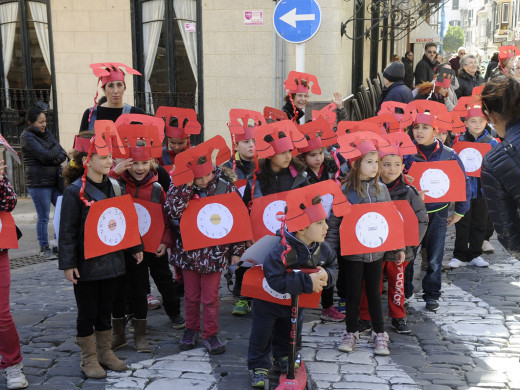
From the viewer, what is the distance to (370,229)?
4625 millimetres

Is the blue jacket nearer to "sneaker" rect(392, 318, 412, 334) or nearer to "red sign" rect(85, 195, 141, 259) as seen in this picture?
"sneaker" rect(392, 318, 412, 334)

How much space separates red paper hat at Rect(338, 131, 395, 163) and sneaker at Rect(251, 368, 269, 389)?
1.63 meters

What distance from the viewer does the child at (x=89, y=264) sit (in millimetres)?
4191

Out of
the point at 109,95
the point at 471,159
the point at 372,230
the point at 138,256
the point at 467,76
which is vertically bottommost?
the point at 138,256

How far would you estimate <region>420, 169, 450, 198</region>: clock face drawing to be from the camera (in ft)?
18.1

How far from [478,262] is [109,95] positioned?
176 inches

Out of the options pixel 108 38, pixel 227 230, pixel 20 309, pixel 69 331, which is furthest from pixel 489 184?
pixel 108 38

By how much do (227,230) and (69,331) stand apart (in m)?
1.71

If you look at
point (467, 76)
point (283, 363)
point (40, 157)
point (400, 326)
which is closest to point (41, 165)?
point (40, 157)

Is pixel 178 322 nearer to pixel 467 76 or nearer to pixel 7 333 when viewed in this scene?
pixel 7 333

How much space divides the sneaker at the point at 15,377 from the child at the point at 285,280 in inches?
60.1

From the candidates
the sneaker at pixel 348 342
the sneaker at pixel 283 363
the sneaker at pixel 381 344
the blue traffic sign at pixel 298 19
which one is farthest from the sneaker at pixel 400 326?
the blue traffic sign at pixel 298 19

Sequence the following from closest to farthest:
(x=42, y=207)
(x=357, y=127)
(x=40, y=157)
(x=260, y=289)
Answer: (x=260, y=289) < (x=357, y=127) < (x=40, y=157) < (x=42, y=207)

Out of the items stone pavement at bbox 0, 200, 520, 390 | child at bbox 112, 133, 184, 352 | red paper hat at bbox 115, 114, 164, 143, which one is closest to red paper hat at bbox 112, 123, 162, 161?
child at bbox 112, 133, 184, 352
